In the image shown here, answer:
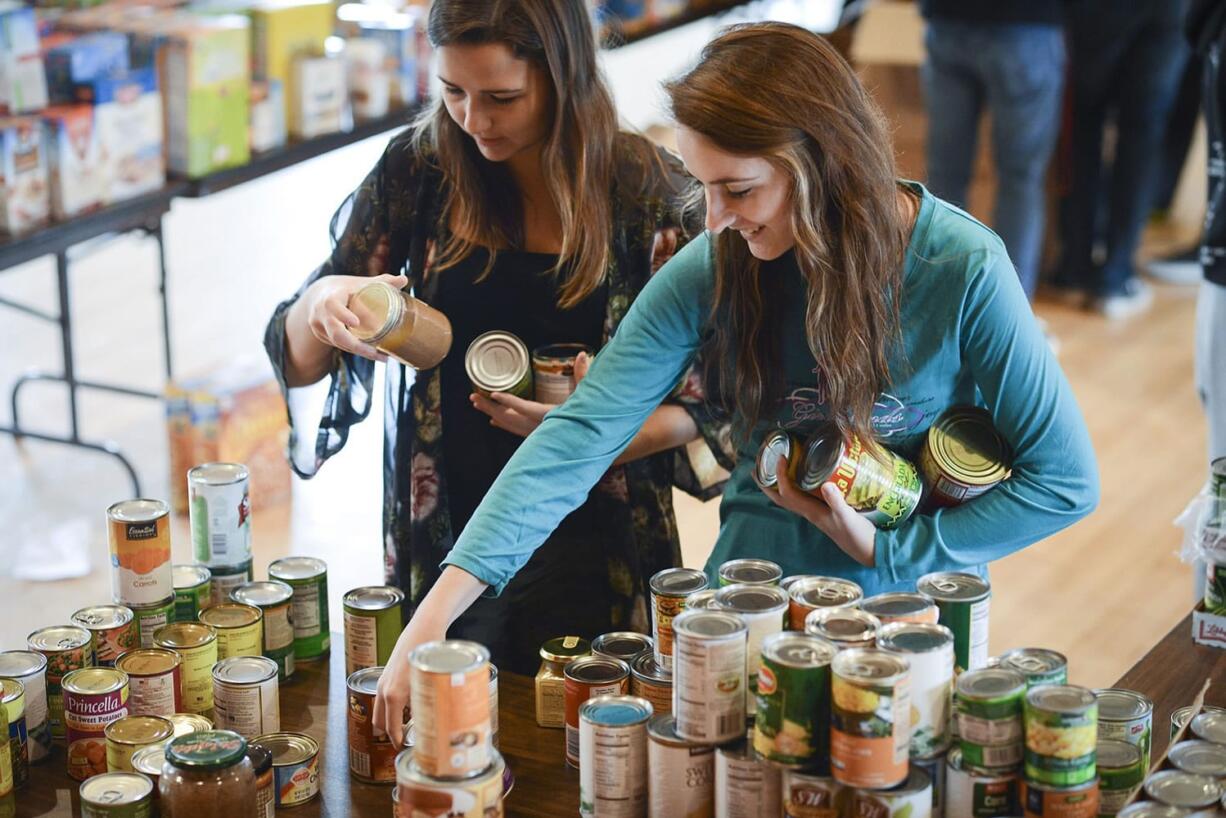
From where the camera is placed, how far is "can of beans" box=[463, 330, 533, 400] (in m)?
2.09

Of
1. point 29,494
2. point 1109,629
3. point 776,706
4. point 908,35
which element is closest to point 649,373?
point 776,706

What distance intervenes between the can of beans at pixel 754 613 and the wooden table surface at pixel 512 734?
0.28 m

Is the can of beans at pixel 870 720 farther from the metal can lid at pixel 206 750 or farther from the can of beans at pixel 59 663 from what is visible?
the can of beans at pixel 59 663

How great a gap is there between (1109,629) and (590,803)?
2410 millimetres

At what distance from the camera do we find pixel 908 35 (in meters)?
6.05

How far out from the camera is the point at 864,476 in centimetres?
174

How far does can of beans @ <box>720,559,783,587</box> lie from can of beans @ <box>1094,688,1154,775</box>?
35cm

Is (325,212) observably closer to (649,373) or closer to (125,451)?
(125,451)

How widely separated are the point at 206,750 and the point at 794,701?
1.91ft

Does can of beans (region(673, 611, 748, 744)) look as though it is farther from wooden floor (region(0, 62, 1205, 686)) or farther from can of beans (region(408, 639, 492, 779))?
wooden floor (region(0, 62, 1205, 686))

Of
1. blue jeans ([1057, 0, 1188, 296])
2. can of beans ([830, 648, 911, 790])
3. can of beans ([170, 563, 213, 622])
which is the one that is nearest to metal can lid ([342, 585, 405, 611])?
can of beans ([170, 563, 213, 622])

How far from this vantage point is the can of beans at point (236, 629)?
1.86 metres

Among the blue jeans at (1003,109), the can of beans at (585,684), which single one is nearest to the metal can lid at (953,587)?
the can of beans at (585,684)

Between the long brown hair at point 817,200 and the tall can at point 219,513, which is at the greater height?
the long brown hair at point 817,200
